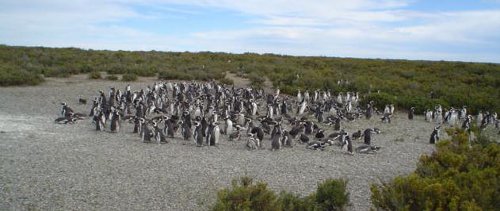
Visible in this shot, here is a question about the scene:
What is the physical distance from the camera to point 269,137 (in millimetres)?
18578

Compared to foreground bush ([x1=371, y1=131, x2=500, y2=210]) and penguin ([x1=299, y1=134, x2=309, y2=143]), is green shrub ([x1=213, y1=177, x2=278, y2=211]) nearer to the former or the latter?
foreground bush ([x1=371, y1=131, x2=500, y2=210])

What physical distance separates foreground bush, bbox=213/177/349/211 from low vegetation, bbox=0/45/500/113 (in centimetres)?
2082

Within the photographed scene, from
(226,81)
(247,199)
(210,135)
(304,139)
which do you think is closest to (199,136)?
(210,135)

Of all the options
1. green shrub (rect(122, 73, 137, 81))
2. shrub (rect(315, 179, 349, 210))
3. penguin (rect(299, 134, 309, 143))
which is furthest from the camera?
green shrub (rect(122, 73, 137, 81))

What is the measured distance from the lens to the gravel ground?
9.89m

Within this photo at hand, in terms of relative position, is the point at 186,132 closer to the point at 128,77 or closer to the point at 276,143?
the point at 276,143

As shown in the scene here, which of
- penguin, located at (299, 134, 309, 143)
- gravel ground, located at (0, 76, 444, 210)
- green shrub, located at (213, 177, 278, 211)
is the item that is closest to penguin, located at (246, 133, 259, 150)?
gravel ground, located at (0, 76, 444, 210)

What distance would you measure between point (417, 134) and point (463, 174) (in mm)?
13810

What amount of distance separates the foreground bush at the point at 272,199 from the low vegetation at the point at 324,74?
68.3 feet

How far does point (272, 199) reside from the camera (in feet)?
27.4

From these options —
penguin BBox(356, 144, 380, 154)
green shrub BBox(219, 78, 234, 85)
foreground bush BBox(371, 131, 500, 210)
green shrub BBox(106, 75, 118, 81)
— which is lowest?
penguin BBox(356, 144, 380, 154)

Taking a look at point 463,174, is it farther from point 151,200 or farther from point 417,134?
point 417,134

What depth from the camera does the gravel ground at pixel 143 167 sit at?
32.4 ft

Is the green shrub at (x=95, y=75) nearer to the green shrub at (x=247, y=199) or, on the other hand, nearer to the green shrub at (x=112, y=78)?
the green shrub at (x=112, y=78)
